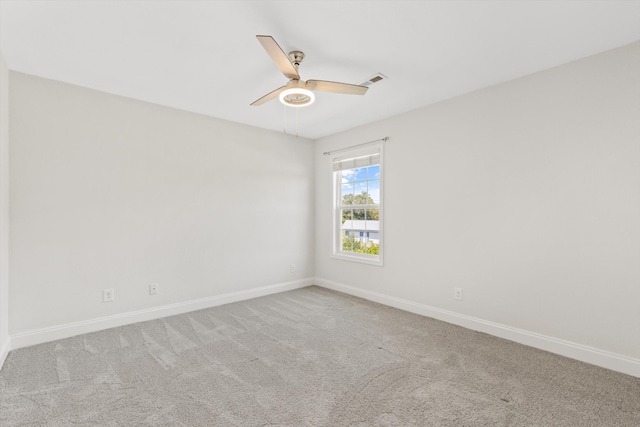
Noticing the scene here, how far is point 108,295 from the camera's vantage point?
10.3 feet

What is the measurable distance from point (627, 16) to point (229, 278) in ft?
14.7

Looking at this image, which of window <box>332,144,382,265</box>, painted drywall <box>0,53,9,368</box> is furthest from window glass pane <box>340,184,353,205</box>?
painted drywall <box>0,53,9,368</box>

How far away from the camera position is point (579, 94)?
249 centimetres

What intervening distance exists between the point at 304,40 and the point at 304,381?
253 cm

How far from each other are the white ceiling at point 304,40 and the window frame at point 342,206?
112 cm

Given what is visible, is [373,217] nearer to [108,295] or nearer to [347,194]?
[347,194]

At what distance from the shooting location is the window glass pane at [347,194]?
15.3 ft

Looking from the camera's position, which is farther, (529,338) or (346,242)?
(346,242)

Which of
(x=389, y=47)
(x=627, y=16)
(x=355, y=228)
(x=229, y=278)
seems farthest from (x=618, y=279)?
(x=229, y=278)

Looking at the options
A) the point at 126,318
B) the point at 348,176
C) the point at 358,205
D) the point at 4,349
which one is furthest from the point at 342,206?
the point at 4,349

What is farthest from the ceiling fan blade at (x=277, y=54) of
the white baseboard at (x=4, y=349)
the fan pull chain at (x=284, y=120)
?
the white baseboard at (x=4, y=349)

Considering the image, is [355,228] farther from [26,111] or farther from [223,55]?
[26,111]

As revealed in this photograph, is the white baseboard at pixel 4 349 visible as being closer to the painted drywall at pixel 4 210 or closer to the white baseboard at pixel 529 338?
the painted drywall at pixel 4 210

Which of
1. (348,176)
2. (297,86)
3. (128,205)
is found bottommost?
(128,205)
